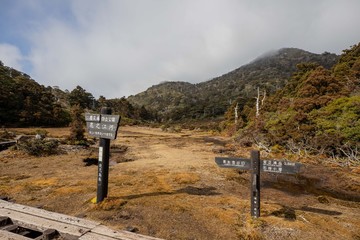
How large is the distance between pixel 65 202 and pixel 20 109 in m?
43.6

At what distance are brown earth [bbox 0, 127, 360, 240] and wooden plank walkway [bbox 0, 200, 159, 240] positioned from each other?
0.53 meters

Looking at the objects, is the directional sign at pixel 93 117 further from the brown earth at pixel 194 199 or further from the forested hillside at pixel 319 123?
the forested hillside at pixel 319 123

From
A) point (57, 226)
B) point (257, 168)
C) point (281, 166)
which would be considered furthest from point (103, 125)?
point (281, 166)

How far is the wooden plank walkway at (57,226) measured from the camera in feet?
14.8

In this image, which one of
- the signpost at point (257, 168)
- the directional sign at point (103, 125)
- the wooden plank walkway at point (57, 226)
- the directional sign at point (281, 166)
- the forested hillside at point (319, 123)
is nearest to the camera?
the wooden plank walkway at point (57, 226)

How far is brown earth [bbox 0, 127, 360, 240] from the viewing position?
5.59 m

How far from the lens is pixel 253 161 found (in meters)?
6.09

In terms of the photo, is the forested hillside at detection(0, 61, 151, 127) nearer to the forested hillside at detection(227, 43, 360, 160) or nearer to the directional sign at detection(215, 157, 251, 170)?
the forested hillside at detection(227, 43, 360, 160)

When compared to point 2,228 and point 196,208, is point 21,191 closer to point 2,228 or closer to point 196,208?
point 2,228

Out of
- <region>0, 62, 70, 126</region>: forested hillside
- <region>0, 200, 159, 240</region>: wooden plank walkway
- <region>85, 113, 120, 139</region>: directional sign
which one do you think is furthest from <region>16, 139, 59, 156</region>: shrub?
<region>0, 62, 70, 126</region>: forested hillside

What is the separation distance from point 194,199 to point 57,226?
13.9 feet

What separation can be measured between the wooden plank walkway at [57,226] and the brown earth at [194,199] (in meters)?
0.53

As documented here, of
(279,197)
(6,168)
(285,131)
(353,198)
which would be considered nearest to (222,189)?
(279,197)

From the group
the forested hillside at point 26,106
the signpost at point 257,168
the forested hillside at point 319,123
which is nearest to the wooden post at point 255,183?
the signpost at point 257,168
